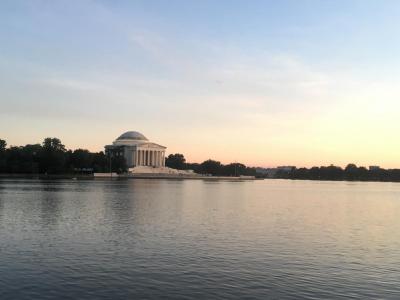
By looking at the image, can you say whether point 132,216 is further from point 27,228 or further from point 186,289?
point 186,289

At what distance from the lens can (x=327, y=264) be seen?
24.9 m

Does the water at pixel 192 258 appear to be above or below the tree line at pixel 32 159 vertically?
below

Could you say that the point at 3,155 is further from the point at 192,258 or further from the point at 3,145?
the point at 192,258

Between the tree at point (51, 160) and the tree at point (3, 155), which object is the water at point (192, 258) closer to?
the tree at point (3, 155)

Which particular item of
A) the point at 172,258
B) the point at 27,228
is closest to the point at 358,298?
the point at 172,258

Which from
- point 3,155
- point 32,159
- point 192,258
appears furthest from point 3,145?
point 192,258

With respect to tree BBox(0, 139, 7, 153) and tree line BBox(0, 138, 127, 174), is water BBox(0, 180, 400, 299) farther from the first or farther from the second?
tree BBox(0, 139, 7, 153)

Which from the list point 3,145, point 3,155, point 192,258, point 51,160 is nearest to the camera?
point 192,258

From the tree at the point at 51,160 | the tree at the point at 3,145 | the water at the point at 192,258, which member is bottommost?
the water at the point at 192,258

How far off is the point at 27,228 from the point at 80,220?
6612mm

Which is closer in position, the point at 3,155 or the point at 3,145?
Answer: the point at 3,155

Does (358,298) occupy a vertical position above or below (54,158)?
below

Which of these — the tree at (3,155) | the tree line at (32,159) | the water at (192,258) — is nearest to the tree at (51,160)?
the tree line at (32,159)

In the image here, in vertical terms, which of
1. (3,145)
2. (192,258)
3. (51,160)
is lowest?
(192,258)
